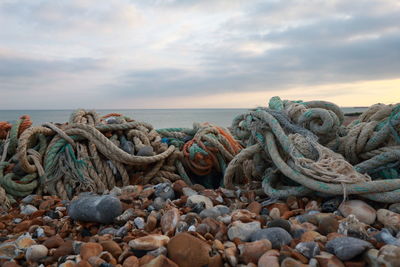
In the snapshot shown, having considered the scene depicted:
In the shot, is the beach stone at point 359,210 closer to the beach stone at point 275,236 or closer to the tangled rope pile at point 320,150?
the tangled rope pile at point 320,150

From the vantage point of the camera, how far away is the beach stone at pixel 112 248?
192 centimetres

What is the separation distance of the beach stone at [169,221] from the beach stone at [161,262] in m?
0.40

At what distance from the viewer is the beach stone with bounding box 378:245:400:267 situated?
1.60 meters

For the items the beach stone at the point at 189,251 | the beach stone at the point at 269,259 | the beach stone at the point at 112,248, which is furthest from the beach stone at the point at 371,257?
the beach stone at the point at 112,248

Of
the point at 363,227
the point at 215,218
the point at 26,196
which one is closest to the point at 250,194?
the point at 215,218

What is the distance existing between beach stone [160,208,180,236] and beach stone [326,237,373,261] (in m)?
0.88

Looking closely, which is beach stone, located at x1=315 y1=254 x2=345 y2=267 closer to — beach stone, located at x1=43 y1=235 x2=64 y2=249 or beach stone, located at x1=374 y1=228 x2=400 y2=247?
beach stone, located at x1=374 y1=228 x2=400 y2=247

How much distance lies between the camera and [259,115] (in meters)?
3.02

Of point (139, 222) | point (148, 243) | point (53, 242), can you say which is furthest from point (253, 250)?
point (53, 242)

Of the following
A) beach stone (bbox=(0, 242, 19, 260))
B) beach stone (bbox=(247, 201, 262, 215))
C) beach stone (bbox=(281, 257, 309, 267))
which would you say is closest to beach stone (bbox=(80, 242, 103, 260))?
beach stone (bbox=(0, 242, 19, 260))

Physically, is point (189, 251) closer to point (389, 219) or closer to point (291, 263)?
point (291, 263)

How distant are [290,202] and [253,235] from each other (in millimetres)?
635

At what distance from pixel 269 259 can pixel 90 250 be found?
2.94 feet

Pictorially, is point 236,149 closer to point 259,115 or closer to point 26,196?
point 259,115
